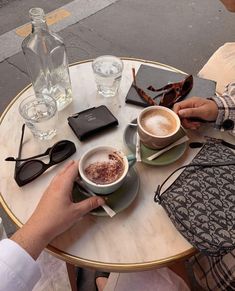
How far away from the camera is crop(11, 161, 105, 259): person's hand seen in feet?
2.30

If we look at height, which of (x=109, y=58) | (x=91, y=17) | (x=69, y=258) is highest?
(x=109, y=58)

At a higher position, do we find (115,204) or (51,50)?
(51,50)

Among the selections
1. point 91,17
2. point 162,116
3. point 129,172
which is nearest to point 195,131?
point 162,116

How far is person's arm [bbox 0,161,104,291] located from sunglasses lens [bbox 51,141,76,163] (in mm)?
96

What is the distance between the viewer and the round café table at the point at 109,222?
2.34ft

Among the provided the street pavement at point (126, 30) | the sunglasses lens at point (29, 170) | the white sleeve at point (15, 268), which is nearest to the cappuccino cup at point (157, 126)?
the sunglasses lens at point (29, 170)

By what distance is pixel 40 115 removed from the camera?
921 mm

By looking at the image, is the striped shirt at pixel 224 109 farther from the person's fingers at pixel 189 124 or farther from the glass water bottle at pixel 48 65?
the glass water bottle at pixel 48 65

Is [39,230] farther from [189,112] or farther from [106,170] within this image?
[189,112]

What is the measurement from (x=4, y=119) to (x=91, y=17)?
1.60 meters

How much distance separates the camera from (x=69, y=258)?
711 mm

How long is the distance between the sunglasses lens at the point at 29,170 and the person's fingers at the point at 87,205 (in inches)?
5.9

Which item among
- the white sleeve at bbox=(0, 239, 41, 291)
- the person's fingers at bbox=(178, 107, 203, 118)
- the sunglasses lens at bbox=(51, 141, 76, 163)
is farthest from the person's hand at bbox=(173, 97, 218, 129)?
the white sleeve at bbox=(0, 239, 41, 291)

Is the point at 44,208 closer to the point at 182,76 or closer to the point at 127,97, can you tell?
the point at 127,97
